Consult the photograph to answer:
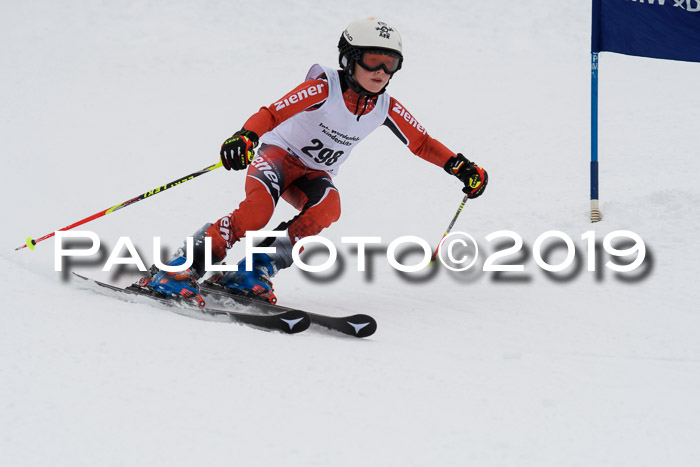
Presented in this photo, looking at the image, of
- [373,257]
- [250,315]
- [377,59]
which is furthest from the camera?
[373,257]

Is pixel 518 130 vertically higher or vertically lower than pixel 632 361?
higher

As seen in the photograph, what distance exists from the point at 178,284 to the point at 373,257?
2180 millimetres

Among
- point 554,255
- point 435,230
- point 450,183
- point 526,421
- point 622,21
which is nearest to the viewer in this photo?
point 526,421

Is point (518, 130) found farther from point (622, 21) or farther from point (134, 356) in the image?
point (134, 356)

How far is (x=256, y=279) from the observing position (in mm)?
4148

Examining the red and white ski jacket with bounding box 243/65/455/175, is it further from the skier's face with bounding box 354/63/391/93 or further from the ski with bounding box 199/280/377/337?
the ski with bounding box 199/280/377/337

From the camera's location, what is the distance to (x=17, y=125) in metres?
8.90

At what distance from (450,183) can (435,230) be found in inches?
→ 51.6

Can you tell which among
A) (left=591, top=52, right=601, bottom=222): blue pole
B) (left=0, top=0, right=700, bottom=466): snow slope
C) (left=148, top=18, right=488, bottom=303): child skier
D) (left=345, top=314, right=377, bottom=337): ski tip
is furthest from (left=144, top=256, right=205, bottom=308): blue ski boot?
(left=591, top=52, right=601, bottom=222): blue pole

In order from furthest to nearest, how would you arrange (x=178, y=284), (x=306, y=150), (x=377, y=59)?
(x=306, y=150) → (x=377, y=59) → (x=178, y=284)

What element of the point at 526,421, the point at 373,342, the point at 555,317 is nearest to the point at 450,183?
the point at 555,317

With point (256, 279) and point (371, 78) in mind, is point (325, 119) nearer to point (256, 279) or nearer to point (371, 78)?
point (371, 78)

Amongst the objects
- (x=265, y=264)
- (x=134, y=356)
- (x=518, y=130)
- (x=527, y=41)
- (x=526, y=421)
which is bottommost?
(x=526, y=421)

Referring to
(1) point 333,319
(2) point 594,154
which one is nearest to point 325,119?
(1) point 333,319
